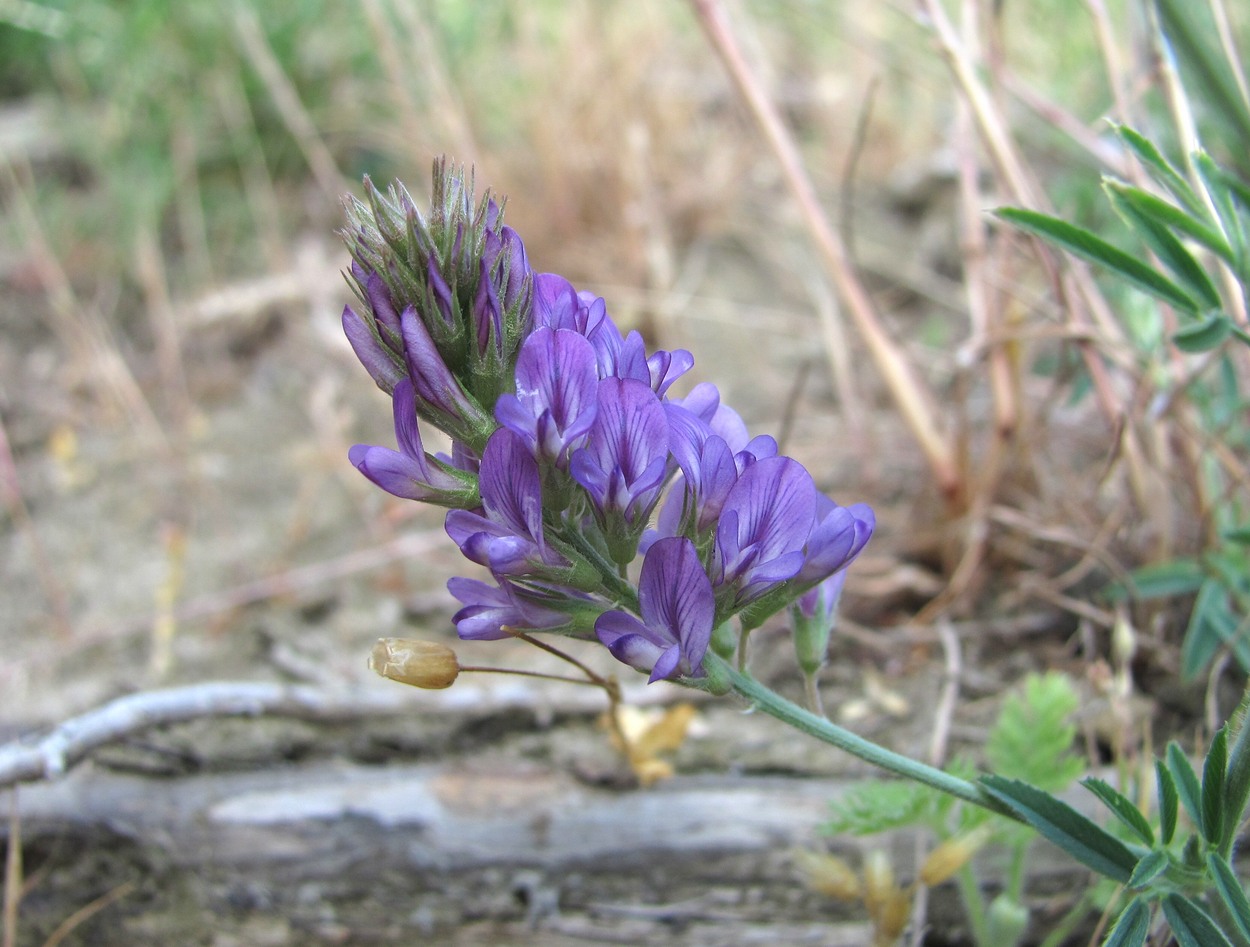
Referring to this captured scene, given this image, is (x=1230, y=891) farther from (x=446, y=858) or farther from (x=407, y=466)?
(x=446, y=858)

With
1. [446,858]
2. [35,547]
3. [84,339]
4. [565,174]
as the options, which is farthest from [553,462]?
[565,174]

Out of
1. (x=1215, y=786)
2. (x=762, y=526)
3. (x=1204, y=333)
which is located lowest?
(x=1215, y=786)

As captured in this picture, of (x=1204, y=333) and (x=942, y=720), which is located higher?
(x=1204, y=333)

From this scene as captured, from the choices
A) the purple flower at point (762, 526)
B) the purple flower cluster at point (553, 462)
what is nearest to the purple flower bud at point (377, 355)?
the purple flower cluster at point (553, 462)

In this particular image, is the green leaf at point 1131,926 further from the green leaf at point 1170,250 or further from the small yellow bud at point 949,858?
the green leaf at point 1170,250

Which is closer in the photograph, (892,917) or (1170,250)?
(1170,250)

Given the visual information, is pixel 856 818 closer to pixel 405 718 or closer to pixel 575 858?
pixel 575 858

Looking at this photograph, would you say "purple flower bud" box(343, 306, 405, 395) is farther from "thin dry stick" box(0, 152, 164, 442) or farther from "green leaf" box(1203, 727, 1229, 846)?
"thin dry stick" box(0, 152, 164, 442)
